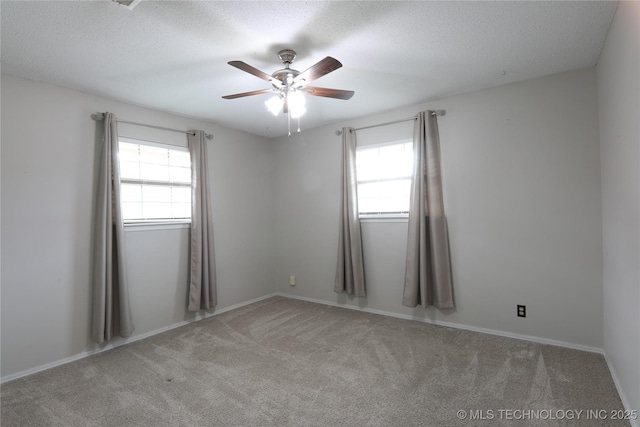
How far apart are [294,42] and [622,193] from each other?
7.80ft

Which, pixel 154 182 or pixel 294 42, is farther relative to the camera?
pixel 154 182

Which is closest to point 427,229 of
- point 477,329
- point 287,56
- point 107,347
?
point 477,329

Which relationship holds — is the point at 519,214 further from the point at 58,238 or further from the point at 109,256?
the point at 58,238

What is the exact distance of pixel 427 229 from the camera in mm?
3359

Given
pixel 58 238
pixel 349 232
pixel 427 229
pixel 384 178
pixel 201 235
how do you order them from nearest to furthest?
pixel 58 238 → pixel 427 229 → pixel 201 235 → pixel 384 178 → pixel 349 232

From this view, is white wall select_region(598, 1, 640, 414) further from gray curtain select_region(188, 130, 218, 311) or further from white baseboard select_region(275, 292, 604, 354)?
gray curtain select_region(188, 130, 218, 311)

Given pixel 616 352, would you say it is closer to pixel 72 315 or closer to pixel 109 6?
pixel 109 6

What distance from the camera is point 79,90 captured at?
→ 288 centimetres

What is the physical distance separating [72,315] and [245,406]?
1946 mm

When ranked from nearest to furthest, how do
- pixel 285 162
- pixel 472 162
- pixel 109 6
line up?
1. pixel 109 6
2. pixel 472 162
3. pixel 285 162

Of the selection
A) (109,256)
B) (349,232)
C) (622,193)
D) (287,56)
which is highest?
(287,56)

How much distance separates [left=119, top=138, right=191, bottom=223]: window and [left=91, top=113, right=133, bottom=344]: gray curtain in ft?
0.60

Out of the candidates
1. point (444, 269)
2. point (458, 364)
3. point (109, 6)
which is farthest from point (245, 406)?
point (109, 6)

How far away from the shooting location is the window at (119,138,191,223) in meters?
3.24
